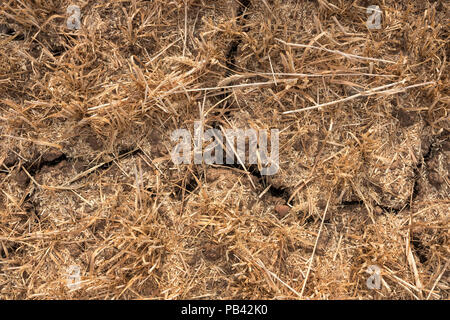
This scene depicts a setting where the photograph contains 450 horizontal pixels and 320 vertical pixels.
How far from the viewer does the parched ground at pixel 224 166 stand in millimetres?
1800

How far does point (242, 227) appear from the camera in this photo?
5.97 feet

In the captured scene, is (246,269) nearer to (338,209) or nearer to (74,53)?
(338,209)

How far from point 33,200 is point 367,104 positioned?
5.68 feet

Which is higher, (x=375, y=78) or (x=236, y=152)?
(x=375, y=78)

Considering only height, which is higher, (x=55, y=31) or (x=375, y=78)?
(x=55, y=31)

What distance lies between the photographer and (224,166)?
1.88 metres

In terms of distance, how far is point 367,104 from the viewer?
191cm

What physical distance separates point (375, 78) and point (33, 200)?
1.81 meters

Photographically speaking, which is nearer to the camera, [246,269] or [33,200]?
[246,269]

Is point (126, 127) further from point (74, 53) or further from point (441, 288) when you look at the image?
point (441, 288)

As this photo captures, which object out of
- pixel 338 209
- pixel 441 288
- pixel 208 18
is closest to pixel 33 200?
pixel 208 18

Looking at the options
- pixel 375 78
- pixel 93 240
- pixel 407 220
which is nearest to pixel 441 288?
pixel 407 220

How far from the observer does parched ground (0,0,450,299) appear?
5.90ft

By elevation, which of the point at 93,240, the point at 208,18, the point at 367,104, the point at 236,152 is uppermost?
the point at 208,18
